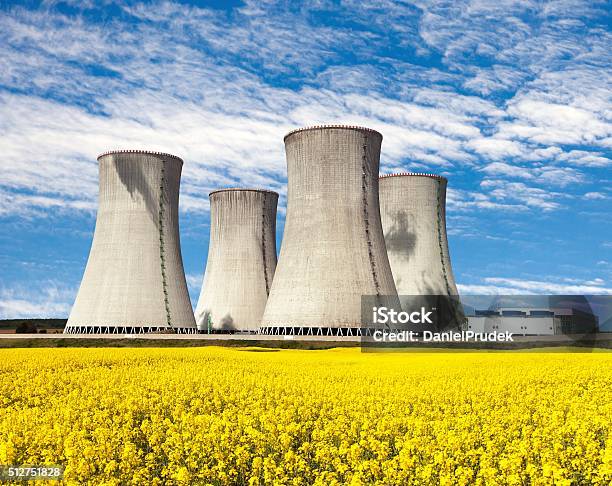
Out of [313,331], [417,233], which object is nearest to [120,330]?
[313,331]

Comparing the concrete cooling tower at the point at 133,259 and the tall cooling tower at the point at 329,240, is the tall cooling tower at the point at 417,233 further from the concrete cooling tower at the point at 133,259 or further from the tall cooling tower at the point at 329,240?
the concrete cooling tower at the point at 133,259

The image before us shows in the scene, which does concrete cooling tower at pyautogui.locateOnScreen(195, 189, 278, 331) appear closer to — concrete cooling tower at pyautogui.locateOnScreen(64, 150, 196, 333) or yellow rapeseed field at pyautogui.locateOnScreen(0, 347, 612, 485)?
concrete cooling tower at pyautogui.locateOnScreen(64, 150, 196, 333)

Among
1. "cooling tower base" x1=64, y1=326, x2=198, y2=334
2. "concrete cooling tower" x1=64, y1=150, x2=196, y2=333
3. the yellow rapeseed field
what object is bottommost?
the yellow rapeseed field

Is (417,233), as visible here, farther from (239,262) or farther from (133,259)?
(133,259)

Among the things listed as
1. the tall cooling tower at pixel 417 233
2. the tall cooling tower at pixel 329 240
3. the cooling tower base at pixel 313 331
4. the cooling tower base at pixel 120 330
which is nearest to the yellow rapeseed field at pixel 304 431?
the tall cooling tower at pixel 329 240

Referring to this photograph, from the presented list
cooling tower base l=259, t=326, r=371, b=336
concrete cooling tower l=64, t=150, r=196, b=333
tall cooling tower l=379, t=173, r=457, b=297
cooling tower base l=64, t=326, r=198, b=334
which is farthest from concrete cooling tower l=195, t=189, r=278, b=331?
cooling tower base l=259, t=326, r=371, b=336
